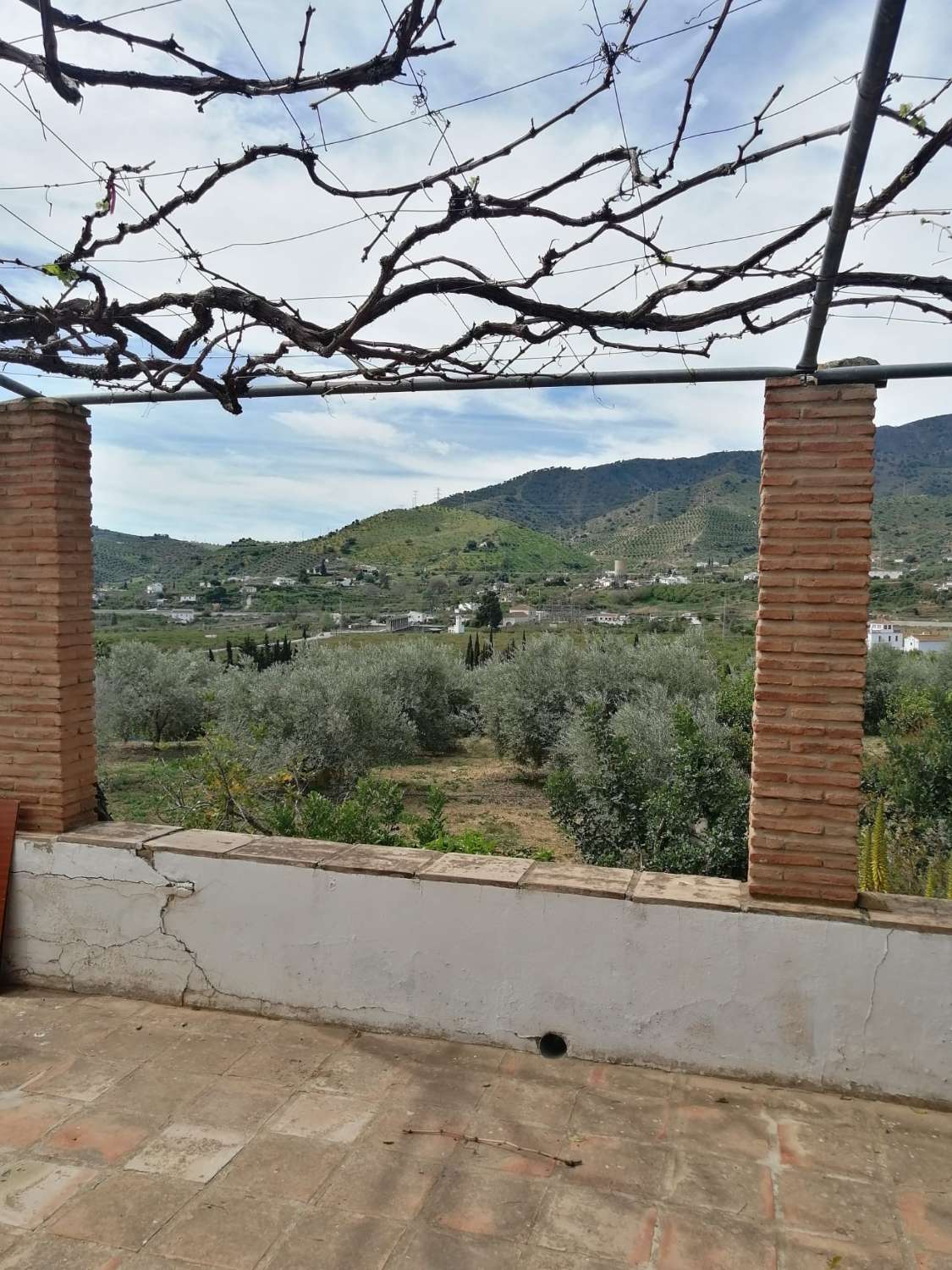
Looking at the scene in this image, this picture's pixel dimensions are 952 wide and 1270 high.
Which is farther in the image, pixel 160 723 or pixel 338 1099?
pixel 160 723

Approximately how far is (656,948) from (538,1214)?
3.15 ft

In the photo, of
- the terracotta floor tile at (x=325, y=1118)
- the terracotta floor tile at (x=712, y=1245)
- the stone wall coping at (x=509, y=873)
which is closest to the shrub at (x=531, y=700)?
the stone wall coping at (x=509, y=873)

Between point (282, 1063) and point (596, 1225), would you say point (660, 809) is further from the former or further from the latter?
point (596, 1225)

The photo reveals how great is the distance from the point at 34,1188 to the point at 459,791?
10651mm

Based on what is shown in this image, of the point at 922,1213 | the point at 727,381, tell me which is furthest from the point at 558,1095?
the point at 727,381

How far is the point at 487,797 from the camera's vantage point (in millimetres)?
12477

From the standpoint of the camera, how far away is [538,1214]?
2.24 meters

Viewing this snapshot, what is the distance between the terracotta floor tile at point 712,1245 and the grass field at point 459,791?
20.3 ft

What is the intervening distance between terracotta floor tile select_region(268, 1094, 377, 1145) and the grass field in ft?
18.2

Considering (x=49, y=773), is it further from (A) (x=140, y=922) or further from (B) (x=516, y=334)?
(B) (x=516, y=334)

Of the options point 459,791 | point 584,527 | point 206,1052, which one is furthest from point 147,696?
point 584,527

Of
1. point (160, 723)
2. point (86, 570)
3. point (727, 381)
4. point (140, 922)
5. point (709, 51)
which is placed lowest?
point (160, 723)

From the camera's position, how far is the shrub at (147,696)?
665 inches

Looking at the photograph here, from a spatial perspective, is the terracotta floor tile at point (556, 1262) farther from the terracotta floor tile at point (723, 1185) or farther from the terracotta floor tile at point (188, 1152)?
the terracotta floor tile at point (188, 1152)
